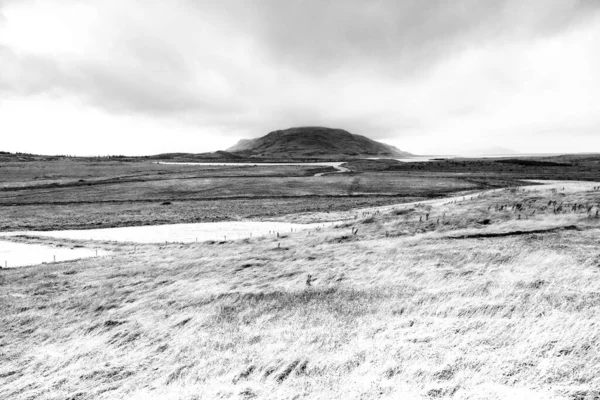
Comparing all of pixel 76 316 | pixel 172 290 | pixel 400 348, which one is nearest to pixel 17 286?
pixel 76 316

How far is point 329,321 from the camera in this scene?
10.8m

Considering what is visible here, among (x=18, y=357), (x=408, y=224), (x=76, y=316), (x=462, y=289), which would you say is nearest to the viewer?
(x=18, y=357)

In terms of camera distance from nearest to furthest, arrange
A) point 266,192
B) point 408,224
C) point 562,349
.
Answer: point 562,349
point 408,224
point 266,192

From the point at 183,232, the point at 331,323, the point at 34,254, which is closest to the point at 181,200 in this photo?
the point at 183,232

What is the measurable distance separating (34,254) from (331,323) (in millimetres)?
24705

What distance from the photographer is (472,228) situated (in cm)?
2094

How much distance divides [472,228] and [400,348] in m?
14.5

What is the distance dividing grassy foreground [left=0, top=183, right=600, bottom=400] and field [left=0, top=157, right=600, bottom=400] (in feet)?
0.16

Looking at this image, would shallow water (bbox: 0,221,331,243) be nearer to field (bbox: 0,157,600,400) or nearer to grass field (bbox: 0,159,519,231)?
grass field (bbox: 0,159,519,231)

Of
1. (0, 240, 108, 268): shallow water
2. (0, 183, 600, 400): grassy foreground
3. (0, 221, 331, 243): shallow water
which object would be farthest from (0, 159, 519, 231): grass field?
(0, 183, 600, 400): grassy foreground

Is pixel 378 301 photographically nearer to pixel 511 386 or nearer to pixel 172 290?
pixel 511 386

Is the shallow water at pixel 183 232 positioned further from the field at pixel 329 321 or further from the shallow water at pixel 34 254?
the field at pixel 329 321

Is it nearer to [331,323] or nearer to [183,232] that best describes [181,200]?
[183,232]

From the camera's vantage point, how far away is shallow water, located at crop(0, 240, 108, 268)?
23.4 m
